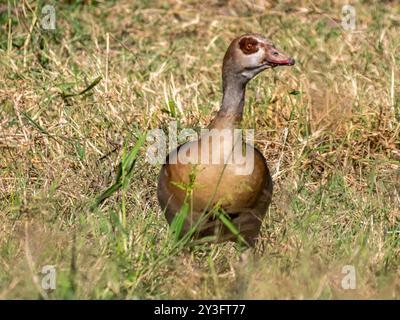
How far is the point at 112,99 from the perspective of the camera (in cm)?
662

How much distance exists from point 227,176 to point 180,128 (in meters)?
1.55

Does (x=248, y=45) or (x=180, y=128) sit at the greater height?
(x=248, y=45)

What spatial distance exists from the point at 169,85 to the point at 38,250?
245 cm

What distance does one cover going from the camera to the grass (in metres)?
4.61

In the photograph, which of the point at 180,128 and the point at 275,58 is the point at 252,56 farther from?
the point at 180,128

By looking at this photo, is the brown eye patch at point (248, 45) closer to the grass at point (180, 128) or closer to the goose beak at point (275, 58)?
the goose beak at point (275, 58)

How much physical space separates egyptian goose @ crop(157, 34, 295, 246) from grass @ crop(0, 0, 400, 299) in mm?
152

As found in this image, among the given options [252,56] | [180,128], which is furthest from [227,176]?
[180,128]

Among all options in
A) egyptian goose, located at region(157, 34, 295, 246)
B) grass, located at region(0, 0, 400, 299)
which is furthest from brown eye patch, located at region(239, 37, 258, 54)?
grass, located at region(0, 0, 400, 299)

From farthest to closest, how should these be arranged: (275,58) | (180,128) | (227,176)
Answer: (180,128) < (275,58) < (227,176)

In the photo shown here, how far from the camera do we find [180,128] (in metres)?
6.43

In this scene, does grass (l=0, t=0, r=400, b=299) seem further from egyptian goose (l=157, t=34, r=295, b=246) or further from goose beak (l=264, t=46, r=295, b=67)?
goose beak (l=264, t=46, r=295, b=67)
